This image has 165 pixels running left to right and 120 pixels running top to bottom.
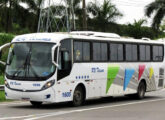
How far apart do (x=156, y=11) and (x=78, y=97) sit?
1823 inches

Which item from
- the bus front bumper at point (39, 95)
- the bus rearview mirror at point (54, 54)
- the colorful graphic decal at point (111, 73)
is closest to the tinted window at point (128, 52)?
the colorful graphic decal at point (111, 73)

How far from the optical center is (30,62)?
1805cm

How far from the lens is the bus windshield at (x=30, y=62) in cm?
1783

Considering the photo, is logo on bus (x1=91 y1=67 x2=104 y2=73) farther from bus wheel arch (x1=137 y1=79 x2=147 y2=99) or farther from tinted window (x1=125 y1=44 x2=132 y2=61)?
bus wheel arch (x1=137 y1=79 x2=147 y2=99)

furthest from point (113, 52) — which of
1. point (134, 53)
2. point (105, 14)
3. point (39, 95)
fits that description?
point (105, 14)

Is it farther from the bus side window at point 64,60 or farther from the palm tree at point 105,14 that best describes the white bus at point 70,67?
the palm tree at point 105,14

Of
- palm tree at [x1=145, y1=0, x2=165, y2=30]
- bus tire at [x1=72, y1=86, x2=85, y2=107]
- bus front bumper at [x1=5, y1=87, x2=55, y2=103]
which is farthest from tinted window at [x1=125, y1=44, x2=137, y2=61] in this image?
palm tree at [x1=145, y1=0, x2=165, y2=30]

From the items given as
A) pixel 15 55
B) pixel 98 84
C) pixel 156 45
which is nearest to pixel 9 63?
pixel 15 55

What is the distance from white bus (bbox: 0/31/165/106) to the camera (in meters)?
17.8

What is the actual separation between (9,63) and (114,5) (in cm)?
4627

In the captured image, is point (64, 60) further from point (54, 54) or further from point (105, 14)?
point (105, 14)

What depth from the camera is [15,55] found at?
18.5 meters

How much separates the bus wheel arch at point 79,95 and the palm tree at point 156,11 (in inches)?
1761

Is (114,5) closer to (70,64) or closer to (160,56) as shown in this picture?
(160,56)
